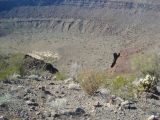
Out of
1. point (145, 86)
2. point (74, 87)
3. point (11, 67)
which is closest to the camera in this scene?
point (74, 87)

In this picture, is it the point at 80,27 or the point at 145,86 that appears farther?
the point at 80,27

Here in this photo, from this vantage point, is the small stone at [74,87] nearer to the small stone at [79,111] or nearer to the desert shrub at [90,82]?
the desert shrub at [90,82]

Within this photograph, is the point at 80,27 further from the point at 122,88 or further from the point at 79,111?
the point at 79,111

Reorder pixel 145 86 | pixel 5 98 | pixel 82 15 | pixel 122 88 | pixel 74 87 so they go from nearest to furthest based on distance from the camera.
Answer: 1. pixel 5 98
2. pixel 122 88
3. pixel 74 87
4. pixel 145 86
5. pixel 82 15

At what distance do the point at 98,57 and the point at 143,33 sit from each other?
18047 millimetres

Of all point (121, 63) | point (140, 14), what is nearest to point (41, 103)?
point (121, 63)

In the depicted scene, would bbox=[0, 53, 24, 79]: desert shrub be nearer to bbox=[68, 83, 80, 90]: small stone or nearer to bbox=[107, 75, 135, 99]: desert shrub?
bbox=[68, 83, 80, 90]: small stone

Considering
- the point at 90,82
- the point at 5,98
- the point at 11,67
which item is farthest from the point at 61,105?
the point at 11,67

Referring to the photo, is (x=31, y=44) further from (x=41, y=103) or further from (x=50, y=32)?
(x=41, y=103)

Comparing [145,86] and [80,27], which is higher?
[145,86]

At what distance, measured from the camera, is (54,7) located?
124m

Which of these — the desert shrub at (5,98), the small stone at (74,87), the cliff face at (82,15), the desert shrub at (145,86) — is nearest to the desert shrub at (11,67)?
the small stone at (74,87)

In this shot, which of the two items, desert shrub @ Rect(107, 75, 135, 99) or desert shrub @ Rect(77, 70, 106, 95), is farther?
desert shrub @ Rect(107, 75, 135, 99)

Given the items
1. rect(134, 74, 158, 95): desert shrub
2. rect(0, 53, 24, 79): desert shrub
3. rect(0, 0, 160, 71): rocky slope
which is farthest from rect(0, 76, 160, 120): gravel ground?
rect(0, 0, 160, 71): rocky slope
